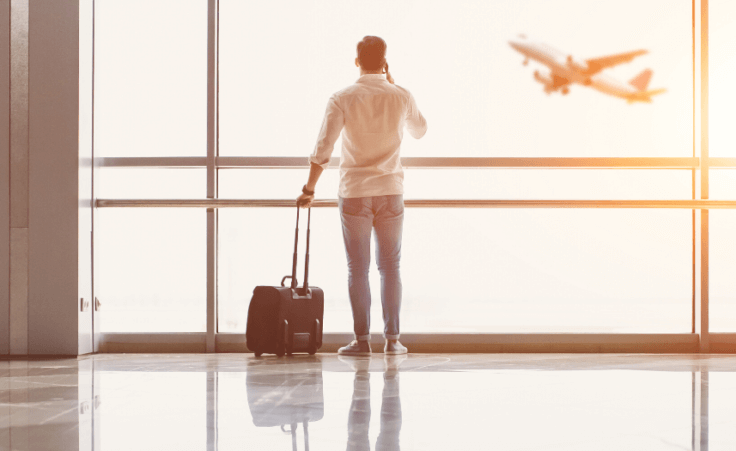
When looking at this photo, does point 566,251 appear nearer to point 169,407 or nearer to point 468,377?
point 468,377

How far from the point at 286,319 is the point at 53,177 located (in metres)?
1.33

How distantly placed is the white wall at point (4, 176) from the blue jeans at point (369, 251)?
1.62 metres

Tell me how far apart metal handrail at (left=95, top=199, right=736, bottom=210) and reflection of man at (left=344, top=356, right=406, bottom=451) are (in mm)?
1083

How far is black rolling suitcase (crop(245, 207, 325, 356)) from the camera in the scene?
3.49 metres

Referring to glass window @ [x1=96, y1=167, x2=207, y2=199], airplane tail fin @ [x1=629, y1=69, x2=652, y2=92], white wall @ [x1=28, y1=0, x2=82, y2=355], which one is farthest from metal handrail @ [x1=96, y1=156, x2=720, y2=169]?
airplane tail fin @ [x1=629, y1=69, x2=652, y2=92]

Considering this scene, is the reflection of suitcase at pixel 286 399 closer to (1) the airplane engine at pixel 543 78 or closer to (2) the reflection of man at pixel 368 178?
(2) the reflection of man at pixel 368 178

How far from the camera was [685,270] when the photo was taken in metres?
3.89

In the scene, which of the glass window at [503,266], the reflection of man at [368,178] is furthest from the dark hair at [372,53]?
the glass window at [503,266]

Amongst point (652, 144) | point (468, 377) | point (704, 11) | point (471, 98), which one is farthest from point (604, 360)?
point (704, 11)

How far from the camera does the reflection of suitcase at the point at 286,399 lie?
1.81 meters

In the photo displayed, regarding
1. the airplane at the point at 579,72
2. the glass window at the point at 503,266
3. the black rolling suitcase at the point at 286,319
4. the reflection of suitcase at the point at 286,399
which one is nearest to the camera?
the reflection of suitcase at the point at 286,399

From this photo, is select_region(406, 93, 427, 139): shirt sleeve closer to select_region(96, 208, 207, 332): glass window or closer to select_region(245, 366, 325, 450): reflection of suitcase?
select_region(96, 208, 207, 332): glass window

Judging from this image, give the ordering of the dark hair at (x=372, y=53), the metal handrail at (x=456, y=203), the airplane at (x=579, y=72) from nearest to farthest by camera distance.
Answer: the dark hair at (x=372, y=53) < the metal handrail at (x=456, y=203) < the airplane at (x=579, y=72)

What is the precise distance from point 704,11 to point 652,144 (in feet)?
2.39
